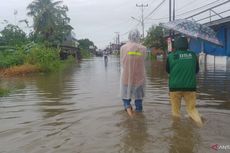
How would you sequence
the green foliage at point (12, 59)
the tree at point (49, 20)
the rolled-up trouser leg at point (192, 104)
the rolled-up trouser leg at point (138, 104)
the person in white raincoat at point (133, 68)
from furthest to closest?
1. the tree at point (49, 20)
2. the green foliage at point (12, 59)
3. the rolled-up trouser leg at point (138, 104)
4. the person in white raincoat at point (133, 68)
5. the rolled-up trouser leg at point (192, 104)

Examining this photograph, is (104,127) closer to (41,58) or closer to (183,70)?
(183,70)

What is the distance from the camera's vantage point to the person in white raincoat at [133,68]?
8.50 meters

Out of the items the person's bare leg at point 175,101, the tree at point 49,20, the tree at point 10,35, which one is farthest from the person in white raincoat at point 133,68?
the tree at point 49,20

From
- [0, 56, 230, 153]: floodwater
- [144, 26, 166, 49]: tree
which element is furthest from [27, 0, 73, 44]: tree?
[0, 56, 230, 153]: floodwater

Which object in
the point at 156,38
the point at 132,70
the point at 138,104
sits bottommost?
the point at 138,104

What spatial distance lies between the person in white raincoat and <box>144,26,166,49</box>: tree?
48.9 meters

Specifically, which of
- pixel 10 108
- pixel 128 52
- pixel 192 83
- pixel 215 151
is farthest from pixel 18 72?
pixel 215 151

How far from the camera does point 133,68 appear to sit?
849cm

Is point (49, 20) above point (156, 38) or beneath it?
above

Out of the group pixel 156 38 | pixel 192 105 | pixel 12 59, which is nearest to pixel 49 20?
pixel 156 38

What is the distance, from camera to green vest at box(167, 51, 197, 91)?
289 inches

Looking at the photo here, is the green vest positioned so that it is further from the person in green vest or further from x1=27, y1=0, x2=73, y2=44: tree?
x1=27, y1=0, x2=73, y2=44: tree

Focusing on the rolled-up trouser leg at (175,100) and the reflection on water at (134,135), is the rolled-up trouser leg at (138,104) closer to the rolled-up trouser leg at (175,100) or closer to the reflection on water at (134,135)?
the reflection on water at (134,135)

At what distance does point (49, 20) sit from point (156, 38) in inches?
602
